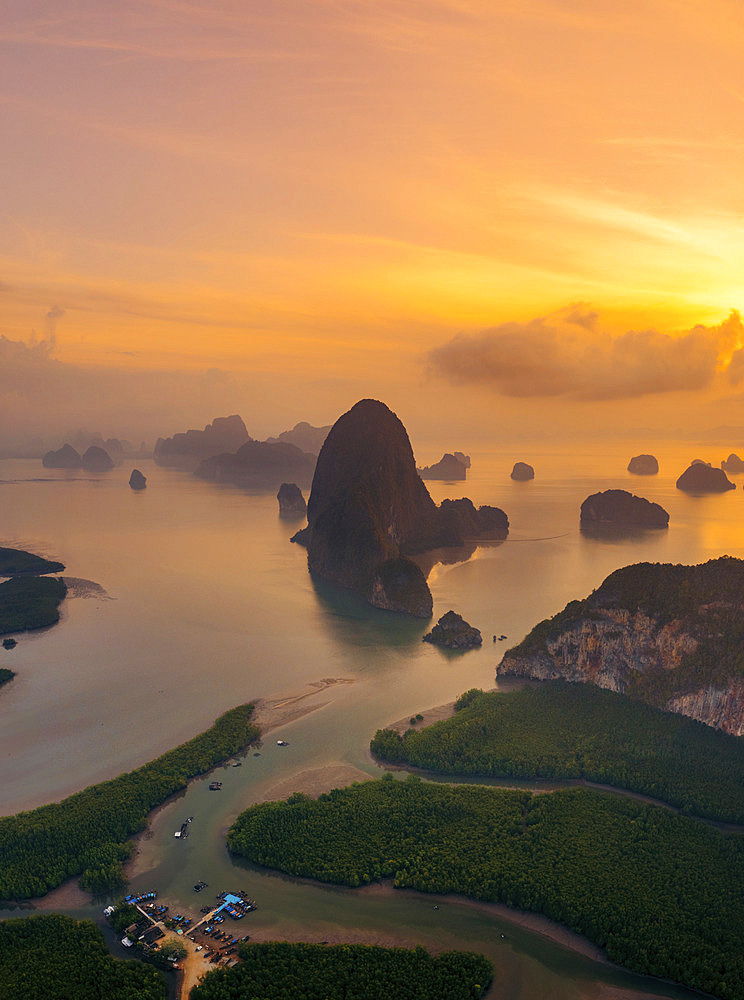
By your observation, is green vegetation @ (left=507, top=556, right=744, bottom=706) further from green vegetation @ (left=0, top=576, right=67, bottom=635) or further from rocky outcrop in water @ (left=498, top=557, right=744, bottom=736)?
green vegetation @ (left=0, top=576, right=67, bottom=635)

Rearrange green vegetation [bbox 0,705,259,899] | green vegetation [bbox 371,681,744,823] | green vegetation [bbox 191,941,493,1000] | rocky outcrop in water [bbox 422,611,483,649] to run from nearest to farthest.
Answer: green vegetation [bbox 191,941,493,1000] → green vegetation [bbox 0,705,259,899] → green vegetation [bbox 371,681,744,823] → rocky outcrop in water [bbox 422,611,483,649]

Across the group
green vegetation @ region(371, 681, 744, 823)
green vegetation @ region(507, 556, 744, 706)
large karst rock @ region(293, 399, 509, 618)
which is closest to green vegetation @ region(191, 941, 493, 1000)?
green vegetation @ region(371, 681, 744, 823)

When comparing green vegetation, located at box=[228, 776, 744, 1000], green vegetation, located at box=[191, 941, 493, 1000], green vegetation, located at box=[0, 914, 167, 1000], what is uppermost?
green vegetation, located at box=[228, 776, 744, 1000]

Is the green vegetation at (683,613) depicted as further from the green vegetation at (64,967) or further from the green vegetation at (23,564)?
the green vegetation at (23,564)

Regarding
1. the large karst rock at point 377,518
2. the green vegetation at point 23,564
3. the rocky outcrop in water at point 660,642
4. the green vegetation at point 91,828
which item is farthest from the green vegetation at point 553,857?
the green vegetation at point 23,564

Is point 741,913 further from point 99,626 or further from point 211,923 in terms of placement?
point 99,626

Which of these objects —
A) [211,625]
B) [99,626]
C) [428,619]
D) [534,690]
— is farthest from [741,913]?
[99,626]

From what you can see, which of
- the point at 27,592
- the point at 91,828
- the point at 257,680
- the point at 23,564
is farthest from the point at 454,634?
the point at 23,564

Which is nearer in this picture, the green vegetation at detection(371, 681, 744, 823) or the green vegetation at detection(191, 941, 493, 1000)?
the green vegetation at detection(191, 941, 493, 1000)
